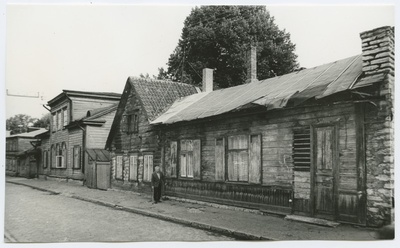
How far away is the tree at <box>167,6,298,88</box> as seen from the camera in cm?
2781

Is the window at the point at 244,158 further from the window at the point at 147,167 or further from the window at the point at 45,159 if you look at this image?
the window at the point at 45,159

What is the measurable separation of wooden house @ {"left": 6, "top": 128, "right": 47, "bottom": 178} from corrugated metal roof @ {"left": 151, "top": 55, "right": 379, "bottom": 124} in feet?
78.7

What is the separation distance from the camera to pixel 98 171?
24234 mm

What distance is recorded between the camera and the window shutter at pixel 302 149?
10.9 metres

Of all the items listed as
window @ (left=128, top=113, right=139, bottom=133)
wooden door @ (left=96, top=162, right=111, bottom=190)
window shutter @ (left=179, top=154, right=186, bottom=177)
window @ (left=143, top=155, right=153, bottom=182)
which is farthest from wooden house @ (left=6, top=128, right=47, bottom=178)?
window shutter @ (left=179, top=154, right=186, bottom=177)

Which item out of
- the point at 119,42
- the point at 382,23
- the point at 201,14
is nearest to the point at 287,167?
the point at 382,23

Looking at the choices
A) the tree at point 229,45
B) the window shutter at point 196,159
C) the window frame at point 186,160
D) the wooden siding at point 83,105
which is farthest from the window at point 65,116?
the window shutter at point 196,159

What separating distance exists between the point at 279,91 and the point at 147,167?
9.08m

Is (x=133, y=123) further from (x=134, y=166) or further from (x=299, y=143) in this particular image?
(x=299, y=143)

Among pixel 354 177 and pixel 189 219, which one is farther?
pixel 189 219

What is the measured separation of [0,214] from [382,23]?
10.8 m

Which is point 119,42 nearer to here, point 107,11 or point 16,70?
point 107,11

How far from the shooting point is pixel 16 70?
10.8 m

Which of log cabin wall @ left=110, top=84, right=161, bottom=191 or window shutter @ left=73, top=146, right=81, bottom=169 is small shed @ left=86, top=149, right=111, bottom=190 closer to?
log cabin wall @ left=110, top=84, right=161, bottom=191
